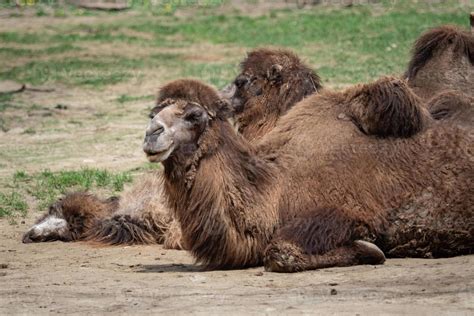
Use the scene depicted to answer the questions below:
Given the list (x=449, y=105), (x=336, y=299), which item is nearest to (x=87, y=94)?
(x=449, y=105)

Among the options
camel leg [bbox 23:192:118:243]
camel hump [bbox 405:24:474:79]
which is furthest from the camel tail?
camel hump [bbox 405:24:474:79]

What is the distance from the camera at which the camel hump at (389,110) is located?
25.5 ft

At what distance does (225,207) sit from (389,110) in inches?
48.8

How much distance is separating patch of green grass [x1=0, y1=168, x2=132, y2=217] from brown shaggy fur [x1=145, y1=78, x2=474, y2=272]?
11.0ft

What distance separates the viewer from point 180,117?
7.55 metres

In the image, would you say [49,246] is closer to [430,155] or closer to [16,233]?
[16,233]

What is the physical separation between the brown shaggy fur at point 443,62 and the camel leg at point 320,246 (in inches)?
77.0

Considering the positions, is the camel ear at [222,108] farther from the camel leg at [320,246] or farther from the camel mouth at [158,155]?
the camel leg at [320,246]

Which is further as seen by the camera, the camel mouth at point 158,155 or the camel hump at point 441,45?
the camel hump at point 441,45

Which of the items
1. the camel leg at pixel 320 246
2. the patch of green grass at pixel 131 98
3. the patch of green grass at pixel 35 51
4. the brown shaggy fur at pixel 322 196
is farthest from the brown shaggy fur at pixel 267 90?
the patch of green grass at pixel 35 51

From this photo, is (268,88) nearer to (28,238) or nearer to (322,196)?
(322,196)

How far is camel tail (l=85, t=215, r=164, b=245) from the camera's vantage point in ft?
30.3

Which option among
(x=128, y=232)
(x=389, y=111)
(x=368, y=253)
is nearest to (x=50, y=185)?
(x=128, y=232)

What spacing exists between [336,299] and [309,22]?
18431mm
